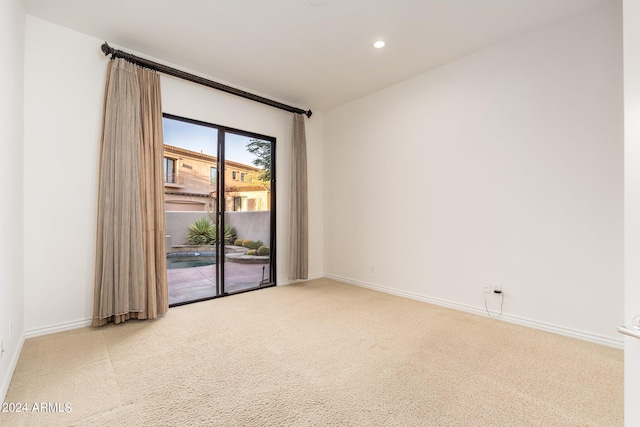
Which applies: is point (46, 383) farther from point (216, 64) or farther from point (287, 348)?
point (216, 64)

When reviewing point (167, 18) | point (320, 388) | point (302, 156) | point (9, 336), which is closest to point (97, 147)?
point (167, 18)

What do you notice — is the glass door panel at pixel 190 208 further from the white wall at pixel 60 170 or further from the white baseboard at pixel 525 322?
the white baseboard at pixel 525 322

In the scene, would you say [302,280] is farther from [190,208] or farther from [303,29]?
[303,29]

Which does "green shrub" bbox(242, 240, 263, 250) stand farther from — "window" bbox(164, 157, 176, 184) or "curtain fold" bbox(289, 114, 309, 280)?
"window" bbox(164, 157, 176, 184)

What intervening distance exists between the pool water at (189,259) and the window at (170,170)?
0.91 meters

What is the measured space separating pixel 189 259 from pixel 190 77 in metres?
2.23

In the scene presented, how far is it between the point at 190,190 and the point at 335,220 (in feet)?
7.50

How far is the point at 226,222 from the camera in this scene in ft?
12.7

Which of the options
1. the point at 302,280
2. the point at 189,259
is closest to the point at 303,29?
the point at 189,259

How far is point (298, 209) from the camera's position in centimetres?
448

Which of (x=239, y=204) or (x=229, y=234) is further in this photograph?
(x=239, y=204)

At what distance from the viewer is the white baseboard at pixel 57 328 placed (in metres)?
2.54

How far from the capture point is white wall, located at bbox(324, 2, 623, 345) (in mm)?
2441

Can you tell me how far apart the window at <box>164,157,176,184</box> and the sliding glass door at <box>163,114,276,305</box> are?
1 centimetres
